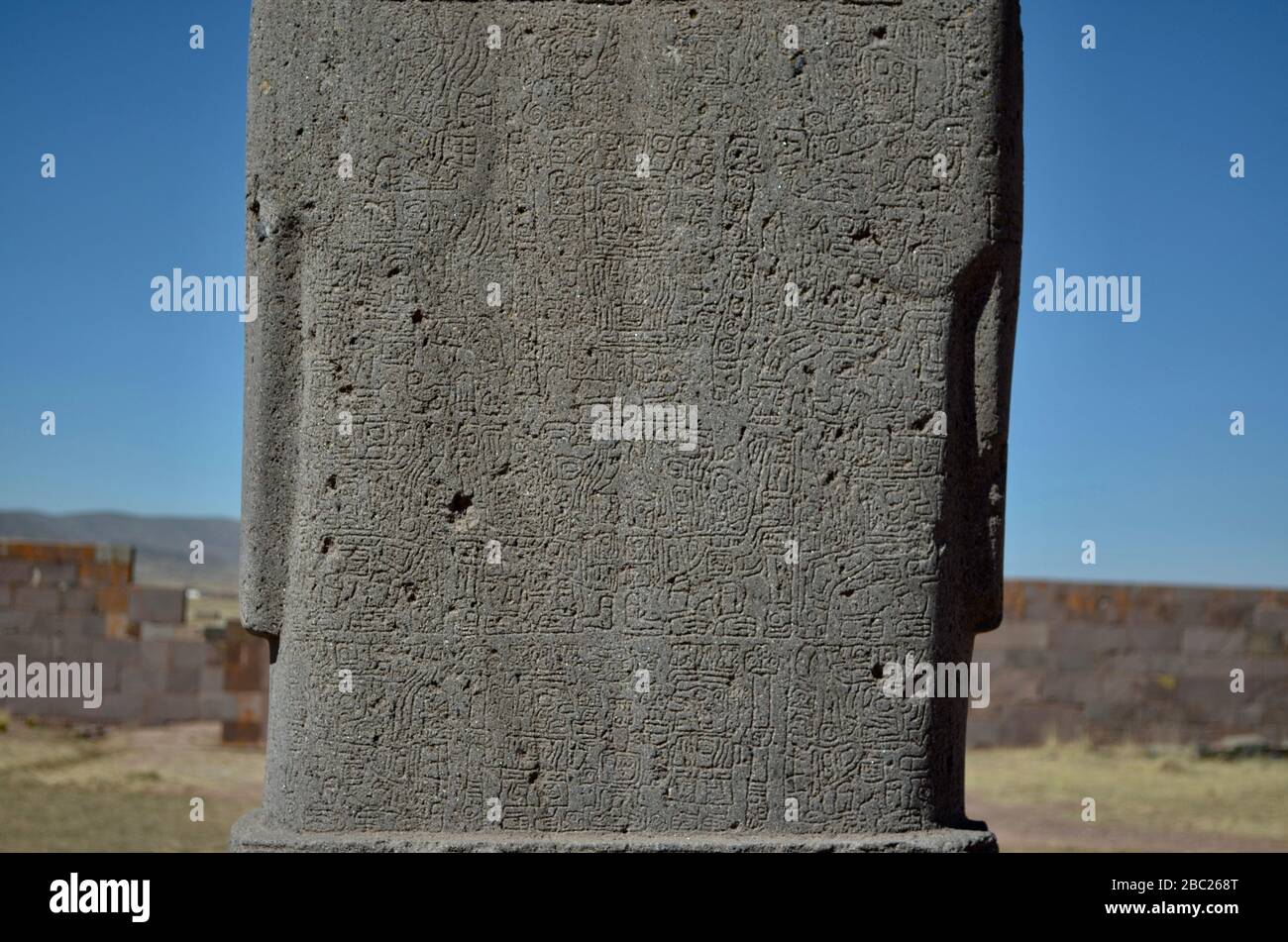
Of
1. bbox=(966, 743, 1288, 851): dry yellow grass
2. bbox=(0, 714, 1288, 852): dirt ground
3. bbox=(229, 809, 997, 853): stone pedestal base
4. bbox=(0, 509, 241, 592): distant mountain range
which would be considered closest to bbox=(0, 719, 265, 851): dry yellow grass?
bbox=(0, 714, 1288, 852): dirt ground

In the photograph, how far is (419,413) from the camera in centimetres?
320

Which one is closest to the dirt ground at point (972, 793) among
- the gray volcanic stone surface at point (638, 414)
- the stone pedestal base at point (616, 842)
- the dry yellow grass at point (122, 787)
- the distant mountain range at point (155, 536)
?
the dry yellow grass at point (122, 787)

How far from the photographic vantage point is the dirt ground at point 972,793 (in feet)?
33.6

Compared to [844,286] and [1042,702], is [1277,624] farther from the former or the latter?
[844,286]

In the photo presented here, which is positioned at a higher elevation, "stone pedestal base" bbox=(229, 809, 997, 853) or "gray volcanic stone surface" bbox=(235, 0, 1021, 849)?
"gray volcanic stone surface" bbox=(235, 0, 1021, 849)

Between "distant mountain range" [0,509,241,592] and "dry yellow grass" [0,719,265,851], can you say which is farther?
"distant mountain range" [0,509,241,592]

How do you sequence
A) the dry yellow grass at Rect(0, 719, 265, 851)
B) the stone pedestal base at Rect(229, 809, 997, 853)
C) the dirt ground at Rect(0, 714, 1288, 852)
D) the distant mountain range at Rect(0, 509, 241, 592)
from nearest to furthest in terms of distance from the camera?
1. the stone pedestal base at Rect(229, 809, 997, 853)
2. the dry yellow grass at Rect(0, 719, 265, 851)
3. the dirt ground at Rect(0, 714, 1288, 852)
4. the distant mountain range at Rect(0, 509, 241, 592)

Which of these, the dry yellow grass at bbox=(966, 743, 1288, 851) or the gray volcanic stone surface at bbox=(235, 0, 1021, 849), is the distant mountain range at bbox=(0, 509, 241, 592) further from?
the gray volcanic stone surface at bbox=(235, 0, 1021, 849)

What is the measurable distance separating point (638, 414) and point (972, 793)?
10.2m

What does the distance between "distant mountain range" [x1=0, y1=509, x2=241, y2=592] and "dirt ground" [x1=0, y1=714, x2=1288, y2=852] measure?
53307mm

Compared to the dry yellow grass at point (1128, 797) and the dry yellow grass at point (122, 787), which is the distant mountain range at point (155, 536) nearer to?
the dry yellow grass at point (122, 787)

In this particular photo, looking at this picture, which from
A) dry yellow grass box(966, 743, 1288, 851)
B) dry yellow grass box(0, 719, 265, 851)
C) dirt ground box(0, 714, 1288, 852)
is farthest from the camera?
dry yellow grass box(966, 743, 1288, 851)

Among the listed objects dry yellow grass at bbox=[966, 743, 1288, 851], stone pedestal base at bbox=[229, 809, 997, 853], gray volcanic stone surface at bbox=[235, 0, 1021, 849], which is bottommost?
dry yellow grass at bbox=[966, 743, 1288, 851]

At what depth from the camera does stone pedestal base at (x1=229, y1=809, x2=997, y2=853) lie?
311 cm
